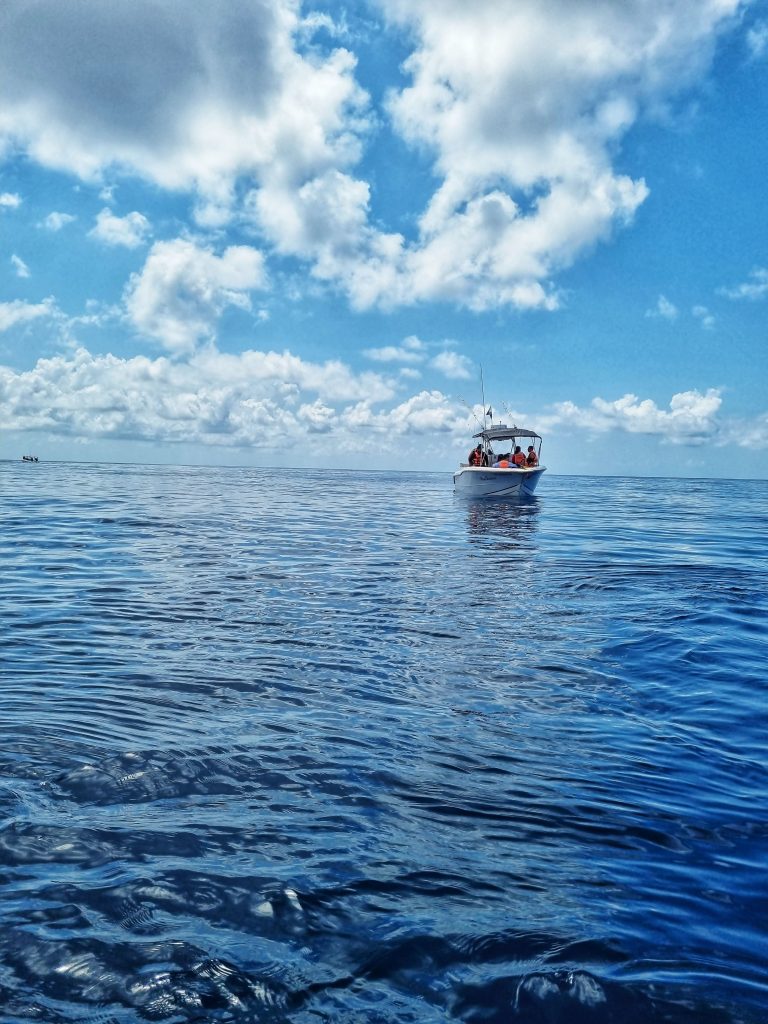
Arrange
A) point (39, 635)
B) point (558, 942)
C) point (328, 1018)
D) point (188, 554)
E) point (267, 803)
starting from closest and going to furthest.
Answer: point (328, 1018)
point (558, 942)
point (267, 803)
point (39, 635)
point (188, 554)

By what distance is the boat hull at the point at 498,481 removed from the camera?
126 feet

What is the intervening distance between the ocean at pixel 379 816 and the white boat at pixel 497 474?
28.8m

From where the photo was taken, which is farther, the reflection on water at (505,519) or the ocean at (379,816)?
the reflection on water at (505,519)

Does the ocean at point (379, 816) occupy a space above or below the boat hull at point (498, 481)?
below

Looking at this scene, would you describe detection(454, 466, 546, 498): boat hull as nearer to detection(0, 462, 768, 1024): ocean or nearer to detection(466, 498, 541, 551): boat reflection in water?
detection(466, 498, 541, 551): boat reflection in water

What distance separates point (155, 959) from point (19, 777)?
2.15 m

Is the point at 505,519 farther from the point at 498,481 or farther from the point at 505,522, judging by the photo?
the point at 498,481

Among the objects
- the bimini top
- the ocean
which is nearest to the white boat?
the bimini top

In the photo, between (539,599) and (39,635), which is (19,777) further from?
(539,599)

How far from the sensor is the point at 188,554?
15633 millimetres

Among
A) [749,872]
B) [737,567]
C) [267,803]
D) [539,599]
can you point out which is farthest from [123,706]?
[737,567]

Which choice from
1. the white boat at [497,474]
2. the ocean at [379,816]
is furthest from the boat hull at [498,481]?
the ocean at [379,816]

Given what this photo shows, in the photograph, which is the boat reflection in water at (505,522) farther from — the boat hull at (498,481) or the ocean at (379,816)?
the ocean at (379,816)

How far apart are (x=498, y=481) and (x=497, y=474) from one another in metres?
0.82
